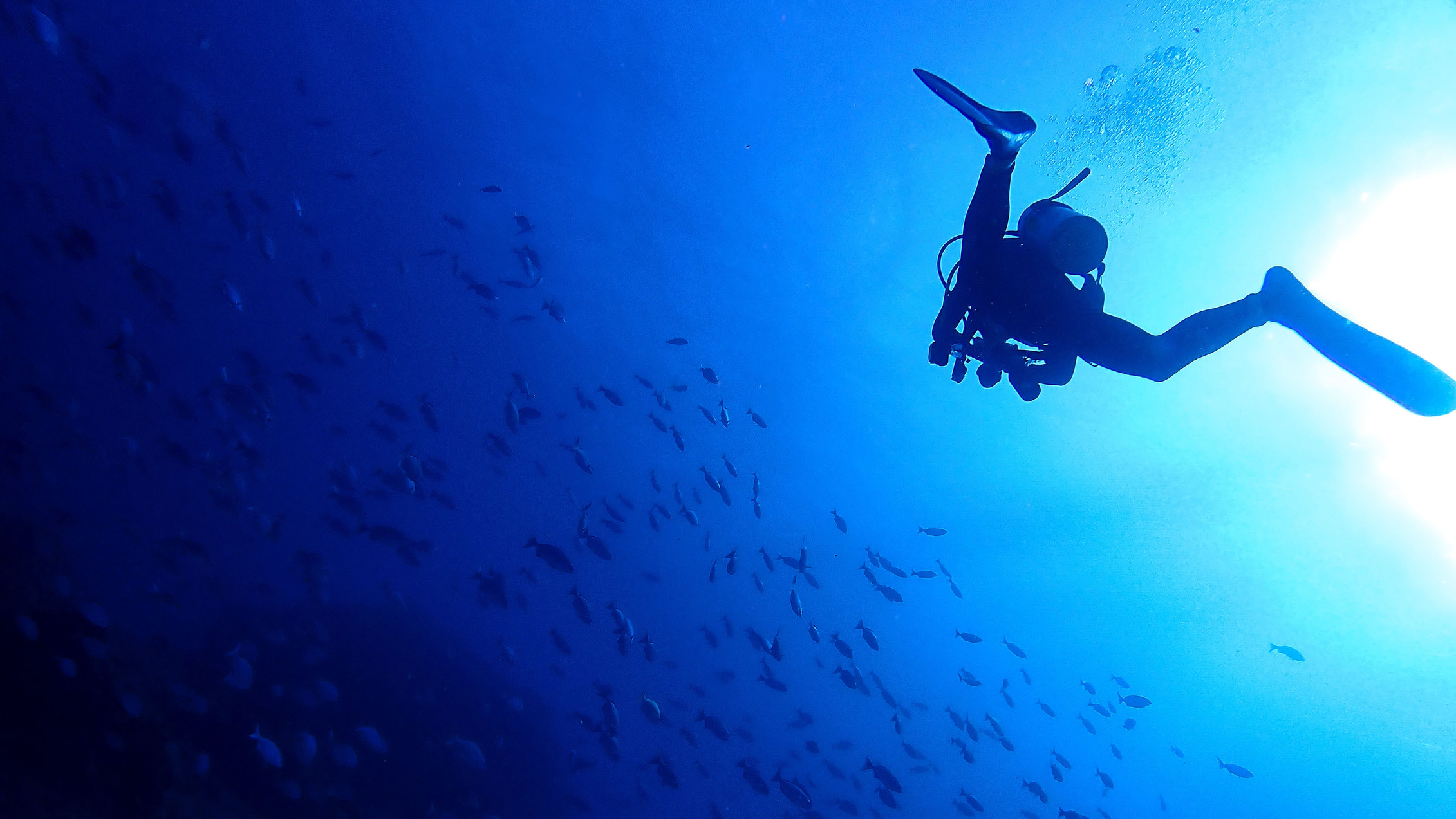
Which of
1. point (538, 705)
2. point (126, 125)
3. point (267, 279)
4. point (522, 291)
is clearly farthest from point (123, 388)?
point (538, 705)

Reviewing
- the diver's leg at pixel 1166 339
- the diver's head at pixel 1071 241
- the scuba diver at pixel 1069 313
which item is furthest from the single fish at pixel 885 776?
the diver's head at pixel 1071 241

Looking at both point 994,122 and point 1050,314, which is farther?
point 1050,314

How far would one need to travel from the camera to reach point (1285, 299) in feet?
11.8

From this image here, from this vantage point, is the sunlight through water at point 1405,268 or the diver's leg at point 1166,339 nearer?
the diver's leg at point 1166,339

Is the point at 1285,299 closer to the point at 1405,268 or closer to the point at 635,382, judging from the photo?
the point at 1405,268

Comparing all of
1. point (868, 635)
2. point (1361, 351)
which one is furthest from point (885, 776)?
point (1361, 351)

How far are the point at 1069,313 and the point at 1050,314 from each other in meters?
0.10

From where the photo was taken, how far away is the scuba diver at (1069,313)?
10.9 feet

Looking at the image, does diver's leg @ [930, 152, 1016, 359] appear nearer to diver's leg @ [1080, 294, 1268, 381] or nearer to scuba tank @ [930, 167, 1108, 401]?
scuba tank @ [930, 167, 1108, 401]

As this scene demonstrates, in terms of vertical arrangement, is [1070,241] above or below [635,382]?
above

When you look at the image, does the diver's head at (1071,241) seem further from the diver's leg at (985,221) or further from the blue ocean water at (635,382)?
the blue ocean water at (635,382)

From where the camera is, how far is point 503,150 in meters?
19.9

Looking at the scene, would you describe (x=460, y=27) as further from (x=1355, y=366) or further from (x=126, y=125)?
(x=1355, y=366)

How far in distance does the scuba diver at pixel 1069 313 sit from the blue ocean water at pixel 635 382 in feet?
25.9
